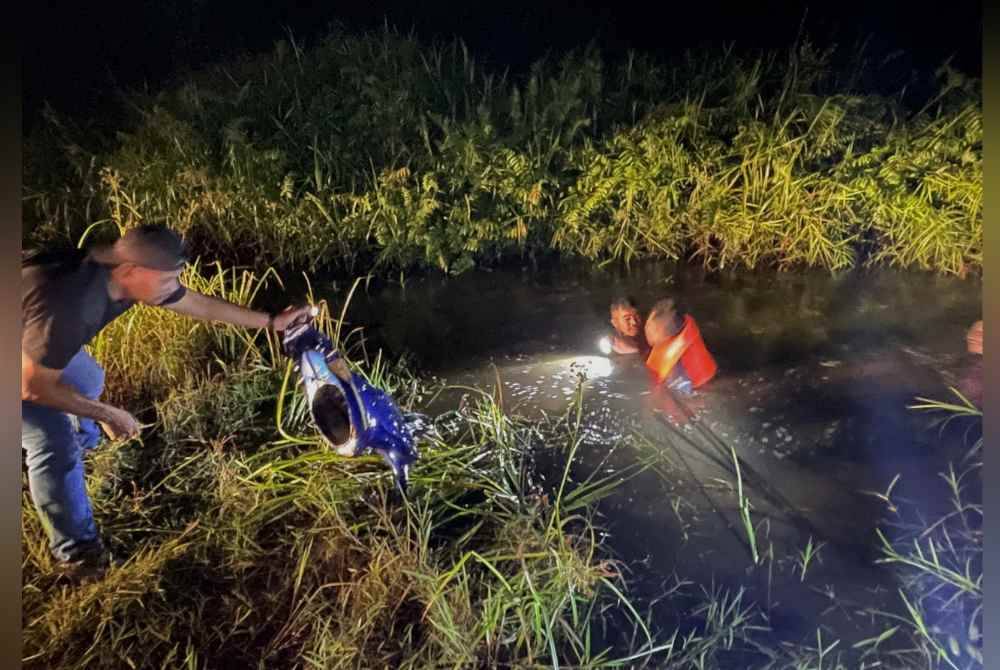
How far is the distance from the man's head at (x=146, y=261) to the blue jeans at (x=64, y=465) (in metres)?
0.15

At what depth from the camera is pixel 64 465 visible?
163 cm

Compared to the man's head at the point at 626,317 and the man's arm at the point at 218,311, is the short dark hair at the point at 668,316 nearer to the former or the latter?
the man's head at the point at 626,317

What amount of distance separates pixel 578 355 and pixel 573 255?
203 millimetres

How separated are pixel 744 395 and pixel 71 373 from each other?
124cm

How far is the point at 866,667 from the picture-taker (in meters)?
1.56

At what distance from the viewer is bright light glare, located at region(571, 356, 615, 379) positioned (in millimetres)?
1730

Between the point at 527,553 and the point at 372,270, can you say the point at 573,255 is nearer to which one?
the point at 372,270

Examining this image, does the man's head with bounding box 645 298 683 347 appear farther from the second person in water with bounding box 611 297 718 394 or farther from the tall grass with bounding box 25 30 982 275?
the tall grass with bounding box 25 30 982 275

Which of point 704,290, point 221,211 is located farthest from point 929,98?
point 221,211

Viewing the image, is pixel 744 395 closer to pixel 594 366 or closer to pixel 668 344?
pixel 668 344

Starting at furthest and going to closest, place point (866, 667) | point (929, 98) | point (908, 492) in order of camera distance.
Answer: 1. point (929, 98)
2. point (908, 492)
3. point (866, 667)

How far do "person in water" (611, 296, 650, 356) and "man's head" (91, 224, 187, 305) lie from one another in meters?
0.82

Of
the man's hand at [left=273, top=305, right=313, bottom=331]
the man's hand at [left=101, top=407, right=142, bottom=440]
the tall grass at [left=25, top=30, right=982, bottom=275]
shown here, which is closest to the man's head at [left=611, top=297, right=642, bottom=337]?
the tall grass at [left=25, top=30, right=982, bottom=275]

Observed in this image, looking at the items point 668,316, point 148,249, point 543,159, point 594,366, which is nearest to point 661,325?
point 668,316
